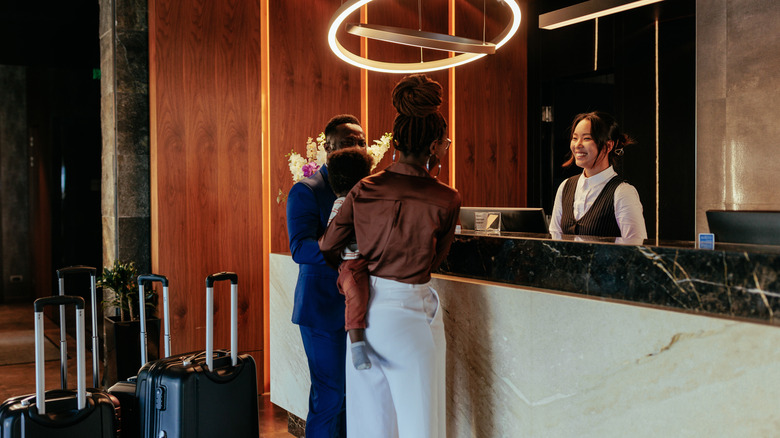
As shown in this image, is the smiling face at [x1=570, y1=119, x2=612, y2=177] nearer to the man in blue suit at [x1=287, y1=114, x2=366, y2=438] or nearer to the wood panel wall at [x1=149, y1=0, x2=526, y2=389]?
the man in blue suit at [x1=287, y1=114, x2=366, y2=438]

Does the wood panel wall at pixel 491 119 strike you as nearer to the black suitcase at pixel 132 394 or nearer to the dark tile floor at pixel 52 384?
the dark tile floor at pixel 52 384

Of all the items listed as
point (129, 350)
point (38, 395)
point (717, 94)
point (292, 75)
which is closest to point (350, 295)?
point (38, 395)

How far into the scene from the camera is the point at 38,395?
2.14 metres

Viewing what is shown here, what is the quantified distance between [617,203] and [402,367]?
160 cm

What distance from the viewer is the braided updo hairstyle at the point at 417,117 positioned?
1979 millimetres

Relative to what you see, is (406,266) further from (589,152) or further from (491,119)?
(491,119)

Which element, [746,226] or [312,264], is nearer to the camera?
[746,226]

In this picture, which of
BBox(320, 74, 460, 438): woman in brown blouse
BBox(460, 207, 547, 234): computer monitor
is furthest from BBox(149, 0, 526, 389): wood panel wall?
BBox(320, 74, 460, 438): woman in brown blouse

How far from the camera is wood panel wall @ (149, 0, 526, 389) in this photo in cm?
420

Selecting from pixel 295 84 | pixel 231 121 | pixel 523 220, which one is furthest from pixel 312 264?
pixel 295 84

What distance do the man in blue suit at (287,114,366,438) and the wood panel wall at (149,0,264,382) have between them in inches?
77.0

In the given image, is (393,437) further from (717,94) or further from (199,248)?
(717,94)

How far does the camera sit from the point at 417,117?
6.53 ft

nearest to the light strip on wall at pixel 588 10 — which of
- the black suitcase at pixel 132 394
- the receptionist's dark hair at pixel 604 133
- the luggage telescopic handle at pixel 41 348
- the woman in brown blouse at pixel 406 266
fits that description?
the receptionist's dark hair at pixel 604 133
